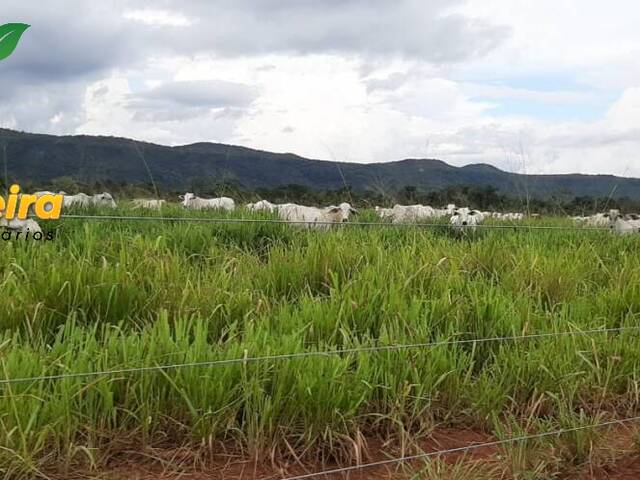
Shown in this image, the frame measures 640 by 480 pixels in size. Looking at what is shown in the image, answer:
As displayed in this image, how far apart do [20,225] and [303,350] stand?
2950mm

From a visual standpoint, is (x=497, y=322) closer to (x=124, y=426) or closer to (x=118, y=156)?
(x=124, y=426)

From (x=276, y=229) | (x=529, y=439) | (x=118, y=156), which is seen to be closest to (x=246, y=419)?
(x=529, y=439)

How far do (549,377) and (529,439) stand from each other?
21.6 inches

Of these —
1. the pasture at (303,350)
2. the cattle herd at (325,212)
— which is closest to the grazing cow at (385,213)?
the cattle herd at (325,212)

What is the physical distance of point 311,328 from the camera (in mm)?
3113

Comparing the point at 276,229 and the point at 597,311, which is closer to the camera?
the point at 597,311

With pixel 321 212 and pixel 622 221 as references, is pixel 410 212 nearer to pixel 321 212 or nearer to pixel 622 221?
pixel 321 212

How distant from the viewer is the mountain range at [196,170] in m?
9.08

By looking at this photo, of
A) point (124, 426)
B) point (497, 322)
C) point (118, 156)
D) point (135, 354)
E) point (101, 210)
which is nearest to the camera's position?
point (124, 426)

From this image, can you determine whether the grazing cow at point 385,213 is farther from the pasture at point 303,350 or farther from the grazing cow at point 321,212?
the pasture at point 303,350

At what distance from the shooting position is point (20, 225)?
5.02m

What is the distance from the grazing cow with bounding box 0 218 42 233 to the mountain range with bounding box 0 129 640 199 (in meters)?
0.54

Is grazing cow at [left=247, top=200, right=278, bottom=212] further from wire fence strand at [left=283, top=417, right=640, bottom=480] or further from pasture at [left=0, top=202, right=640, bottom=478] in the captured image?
wire fence strand at [left=283, top=417, right=640, bottom=480]

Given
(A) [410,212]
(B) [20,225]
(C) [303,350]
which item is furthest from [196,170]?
(C) [303,350]
